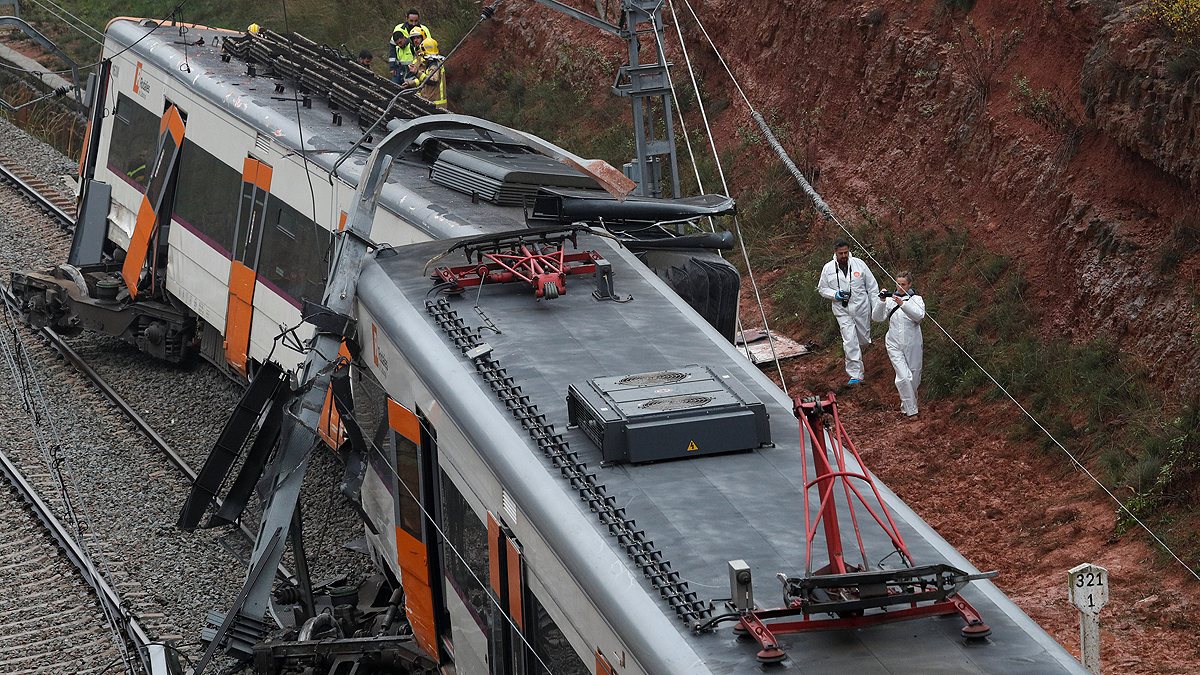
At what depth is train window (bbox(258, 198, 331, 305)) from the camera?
11844 millimetres

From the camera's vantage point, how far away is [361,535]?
12.0 m

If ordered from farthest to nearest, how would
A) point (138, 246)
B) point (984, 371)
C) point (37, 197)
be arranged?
1. point (37, 197)
2. point (138, 246)
3. point (984, 371)

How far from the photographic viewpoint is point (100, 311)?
16.2m

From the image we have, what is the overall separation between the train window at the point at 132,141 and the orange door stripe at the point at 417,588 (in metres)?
8.55

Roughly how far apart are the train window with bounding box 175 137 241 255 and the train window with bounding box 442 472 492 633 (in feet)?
22.3

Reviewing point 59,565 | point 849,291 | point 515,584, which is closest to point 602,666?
point 515,584

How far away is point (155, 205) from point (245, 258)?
8.43ft

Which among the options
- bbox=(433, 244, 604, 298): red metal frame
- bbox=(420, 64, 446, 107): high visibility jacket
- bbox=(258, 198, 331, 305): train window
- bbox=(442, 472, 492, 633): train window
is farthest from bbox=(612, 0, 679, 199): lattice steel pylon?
bbox=(442, 472, 492, 633): train window

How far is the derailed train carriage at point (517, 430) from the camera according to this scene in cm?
515

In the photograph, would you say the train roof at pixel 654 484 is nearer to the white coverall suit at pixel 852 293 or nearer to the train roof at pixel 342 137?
the train roof at pixel 342 137

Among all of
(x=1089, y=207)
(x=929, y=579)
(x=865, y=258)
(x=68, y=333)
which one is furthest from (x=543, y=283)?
(x=68, y=333)

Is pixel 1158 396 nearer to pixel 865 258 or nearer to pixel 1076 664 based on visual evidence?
pixel 865 258

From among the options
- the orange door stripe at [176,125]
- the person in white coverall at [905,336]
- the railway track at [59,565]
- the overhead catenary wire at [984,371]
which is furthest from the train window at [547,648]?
the orange door stripe at [176,125]

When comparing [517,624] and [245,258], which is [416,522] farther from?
[245,258]
